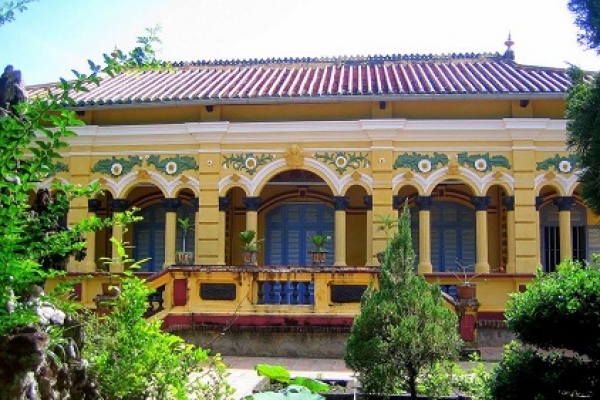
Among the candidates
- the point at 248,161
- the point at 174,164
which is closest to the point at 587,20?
the point at 248,161

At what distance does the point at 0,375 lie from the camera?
340 cm

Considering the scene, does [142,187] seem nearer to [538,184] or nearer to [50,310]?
[538,184]

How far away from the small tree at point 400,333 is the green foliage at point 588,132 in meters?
1.54

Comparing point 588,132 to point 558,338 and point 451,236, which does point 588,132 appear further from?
point 451,236

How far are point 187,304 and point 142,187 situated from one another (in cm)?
616

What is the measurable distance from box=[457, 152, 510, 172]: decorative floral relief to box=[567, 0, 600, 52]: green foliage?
26.3ft

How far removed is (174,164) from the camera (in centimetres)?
1409

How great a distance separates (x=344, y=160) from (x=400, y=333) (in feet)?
27.7

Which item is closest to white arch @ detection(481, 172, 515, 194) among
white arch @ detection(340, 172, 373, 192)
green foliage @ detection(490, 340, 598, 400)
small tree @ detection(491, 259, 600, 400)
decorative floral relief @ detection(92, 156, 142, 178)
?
white arch @ detection(340, 172, 373, 192)

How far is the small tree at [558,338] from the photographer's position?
15.7 ft

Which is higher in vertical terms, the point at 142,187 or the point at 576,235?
the point at 142,187

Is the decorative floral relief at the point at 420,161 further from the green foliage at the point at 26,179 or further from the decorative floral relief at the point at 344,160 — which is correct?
the green foliage at the point at 26,179

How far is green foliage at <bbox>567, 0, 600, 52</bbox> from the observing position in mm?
5367

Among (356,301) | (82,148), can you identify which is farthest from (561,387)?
(82,148)
